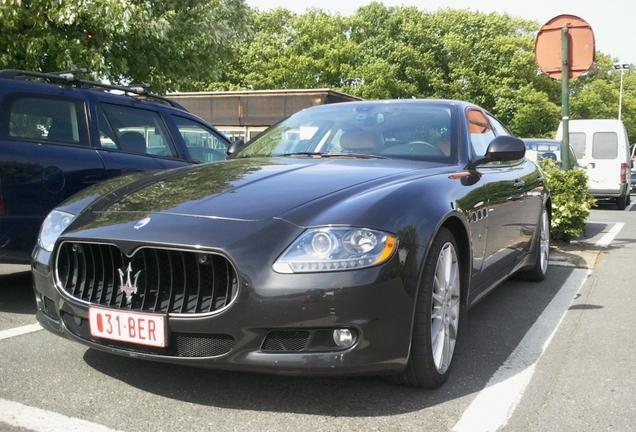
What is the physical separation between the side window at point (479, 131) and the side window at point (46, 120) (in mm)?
2789

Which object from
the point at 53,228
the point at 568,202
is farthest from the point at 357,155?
the point at 568,202

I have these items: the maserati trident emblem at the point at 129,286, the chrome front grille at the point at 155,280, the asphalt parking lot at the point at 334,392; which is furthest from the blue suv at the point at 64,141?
the maserati trident emblem at the point at 129,286

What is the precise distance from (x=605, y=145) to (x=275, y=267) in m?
16.3

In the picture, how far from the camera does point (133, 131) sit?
5.74 m

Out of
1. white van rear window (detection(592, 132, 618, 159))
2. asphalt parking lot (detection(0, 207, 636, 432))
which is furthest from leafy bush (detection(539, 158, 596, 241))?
white van rear window (detection(592, 132, 618, 159))

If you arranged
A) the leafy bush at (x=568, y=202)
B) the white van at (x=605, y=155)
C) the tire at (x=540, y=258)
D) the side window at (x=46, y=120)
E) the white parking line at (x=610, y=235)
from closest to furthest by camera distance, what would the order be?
1. the side window at (x=46, y=120)
2. the tire at (x=540, y=258)
3. the leafy bush at (x=568, y=202)
4. the white parking line at (x=610, y=235)
5. the white van at (x=605, y=155)

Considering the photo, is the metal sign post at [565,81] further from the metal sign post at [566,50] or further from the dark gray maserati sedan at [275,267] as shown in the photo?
the dark gray maserati sedan at [275,267]

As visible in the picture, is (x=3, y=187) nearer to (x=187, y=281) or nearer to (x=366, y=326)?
(x=187, y=281)

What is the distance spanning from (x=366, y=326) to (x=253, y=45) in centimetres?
4715

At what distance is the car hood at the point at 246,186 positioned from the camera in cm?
309

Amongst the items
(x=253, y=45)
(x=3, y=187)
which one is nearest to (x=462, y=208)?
(x=3, y=187)

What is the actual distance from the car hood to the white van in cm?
1437

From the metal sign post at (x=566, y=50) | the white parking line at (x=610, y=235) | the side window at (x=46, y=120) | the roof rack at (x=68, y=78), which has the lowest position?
the white parking line at (x=610, y=235)

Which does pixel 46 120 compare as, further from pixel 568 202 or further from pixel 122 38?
pixel 568 202
